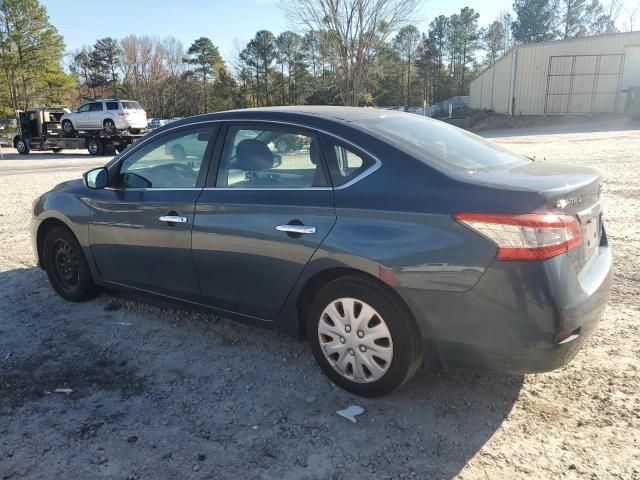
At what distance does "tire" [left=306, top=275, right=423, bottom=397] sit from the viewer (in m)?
2.90

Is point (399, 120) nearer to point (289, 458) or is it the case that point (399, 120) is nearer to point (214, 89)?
point (289, 458)

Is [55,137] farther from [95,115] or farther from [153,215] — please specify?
[153,215]

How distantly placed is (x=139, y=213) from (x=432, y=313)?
7.81 feet

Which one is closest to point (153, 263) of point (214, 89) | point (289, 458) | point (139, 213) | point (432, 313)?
point (139, 213)

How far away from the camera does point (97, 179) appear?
14.1ft

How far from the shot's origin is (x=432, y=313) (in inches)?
109

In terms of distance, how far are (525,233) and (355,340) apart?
1.13 metres

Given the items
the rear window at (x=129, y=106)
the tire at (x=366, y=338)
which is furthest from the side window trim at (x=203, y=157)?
the rear window at (x=129, y=106)

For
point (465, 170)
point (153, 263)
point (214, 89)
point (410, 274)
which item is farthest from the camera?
point (214, 89)

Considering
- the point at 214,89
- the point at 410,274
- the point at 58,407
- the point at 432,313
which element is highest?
the point at 214,89

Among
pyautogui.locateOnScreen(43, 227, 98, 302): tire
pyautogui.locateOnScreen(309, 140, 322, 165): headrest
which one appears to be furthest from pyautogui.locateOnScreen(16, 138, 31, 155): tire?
pyautogui.locateOnScreen(309, 140, 322, 165): headrest

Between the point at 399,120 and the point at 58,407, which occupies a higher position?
the point at 399,120

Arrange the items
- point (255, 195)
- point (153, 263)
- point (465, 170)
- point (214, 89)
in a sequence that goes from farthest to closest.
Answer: point (214, 89) < point (153, 263) < point (255, 195) < point (465, 170)

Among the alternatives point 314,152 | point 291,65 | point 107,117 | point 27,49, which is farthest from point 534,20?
point 314,152
